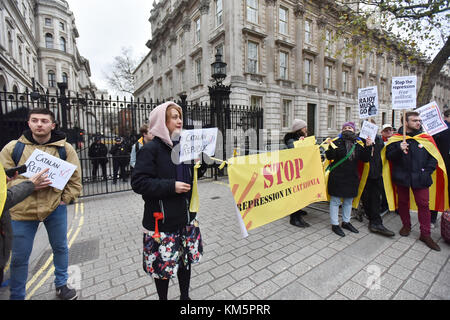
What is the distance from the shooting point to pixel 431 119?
A: 4.11m

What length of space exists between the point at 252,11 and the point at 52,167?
20.2 m

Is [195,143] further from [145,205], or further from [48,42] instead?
[48,42]

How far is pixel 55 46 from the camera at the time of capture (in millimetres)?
42219

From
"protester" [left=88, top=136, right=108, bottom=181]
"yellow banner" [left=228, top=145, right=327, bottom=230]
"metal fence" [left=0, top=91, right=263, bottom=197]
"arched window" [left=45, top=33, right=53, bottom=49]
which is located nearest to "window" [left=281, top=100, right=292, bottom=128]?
"metal fence" [left=0, top=91, right=263, bottom=197]

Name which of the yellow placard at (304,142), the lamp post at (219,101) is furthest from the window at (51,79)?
the yellow placard at (304,142)

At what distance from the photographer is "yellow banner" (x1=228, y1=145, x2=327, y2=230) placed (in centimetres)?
301

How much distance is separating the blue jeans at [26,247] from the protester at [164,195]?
1270mm

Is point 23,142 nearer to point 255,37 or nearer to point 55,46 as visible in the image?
point 255,37

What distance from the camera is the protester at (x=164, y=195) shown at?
198 centimetres

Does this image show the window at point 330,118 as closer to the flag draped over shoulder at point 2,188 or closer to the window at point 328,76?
the window at point 328,76

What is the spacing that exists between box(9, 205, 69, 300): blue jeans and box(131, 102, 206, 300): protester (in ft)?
4.17

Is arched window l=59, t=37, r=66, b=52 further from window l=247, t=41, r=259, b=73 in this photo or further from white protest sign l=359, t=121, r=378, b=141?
white protest sign l=359, t=121, r=378, b=141
